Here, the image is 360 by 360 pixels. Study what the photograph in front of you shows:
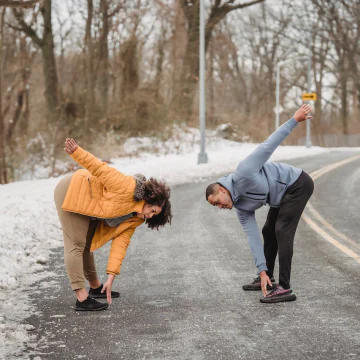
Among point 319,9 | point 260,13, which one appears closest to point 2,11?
point 319,9

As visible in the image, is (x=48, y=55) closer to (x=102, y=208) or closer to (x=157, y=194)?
(x=102, y=208)

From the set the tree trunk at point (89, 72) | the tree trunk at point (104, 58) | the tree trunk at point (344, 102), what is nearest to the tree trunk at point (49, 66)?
the tree trunk at point (89, 72)

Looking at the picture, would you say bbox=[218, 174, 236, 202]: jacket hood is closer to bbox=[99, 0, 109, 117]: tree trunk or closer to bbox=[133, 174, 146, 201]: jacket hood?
bbox=[133, 174, 146, 201]: jacket hood

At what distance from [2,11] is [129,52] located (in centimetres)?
1232

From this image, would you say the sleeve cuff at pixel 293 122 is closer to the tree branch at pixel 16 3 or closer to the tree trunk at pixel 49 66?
the tree branch at pixel 16 3

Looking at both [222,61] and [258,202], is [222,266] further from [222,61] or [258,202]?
[222,61]

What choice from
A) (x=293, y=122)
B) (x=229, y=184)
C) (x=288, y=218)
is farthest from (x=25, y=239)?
(x=293, y=122)

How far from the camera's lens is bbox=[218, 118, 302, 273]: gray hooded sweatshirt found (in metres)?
5.54

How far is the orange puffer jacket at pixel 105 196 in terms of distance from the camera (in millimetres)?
5301

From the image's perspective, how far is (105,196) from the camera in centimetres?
541

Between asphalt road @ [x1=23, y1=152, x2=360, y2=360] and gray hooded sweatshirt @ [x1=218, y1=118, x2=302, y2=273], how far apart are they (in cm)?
65

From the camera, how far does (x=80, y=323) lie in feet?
17.2

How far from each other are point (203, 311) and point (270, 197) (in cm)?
122

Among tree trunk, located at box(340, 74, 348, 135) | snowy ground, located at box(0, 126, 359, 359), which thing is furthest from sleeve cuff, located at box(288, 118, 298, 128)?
tree trunk, located at box(340, 74, 348, 135)
